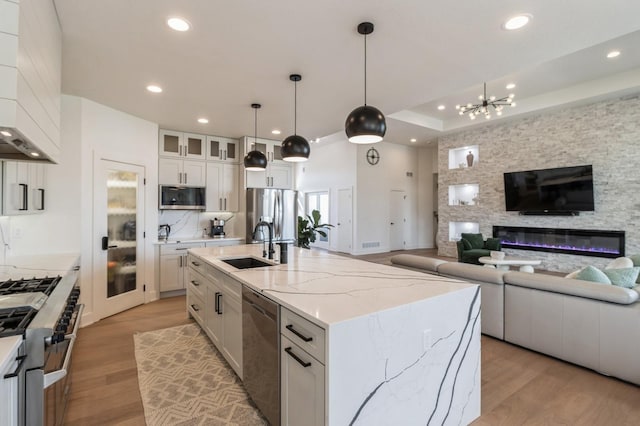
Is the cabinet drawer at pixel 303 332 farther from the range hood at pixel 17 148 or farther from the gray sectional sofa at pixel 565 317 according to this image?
the gray sectional sofa at pixel 565 317

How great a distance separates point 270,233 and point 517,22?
2682 millimetres

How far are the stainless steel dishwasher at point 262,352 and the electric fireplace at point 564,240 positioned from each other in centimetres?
692

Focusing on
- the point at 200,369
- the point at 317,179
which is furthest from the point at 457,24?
the point at 317,179

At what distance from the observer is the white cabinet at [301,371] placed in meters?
1.37

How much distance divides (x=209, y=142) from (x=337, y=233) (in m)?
4.93

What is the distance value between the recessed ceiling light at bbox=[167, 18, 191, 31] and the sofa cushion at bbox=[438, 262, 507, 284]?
350 centimetres

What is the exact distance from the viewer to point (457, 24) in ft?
7.64

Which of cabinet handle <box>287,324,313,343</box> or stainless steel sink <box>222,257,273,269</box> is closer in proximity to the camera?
cabinet handle <box>287,324,313,343</box>

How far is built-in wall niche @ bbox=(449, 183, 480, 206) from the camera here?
8.19 metres

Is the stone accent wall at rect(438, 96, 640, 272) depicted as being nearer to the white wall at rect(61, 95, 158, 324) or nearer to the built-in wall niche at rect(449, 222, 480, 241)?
the built-in wall niche at rect(449, 222, 480, 241)

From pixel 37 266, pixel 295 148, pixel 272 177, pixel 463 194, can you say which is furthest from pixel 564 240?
pixel 37 266

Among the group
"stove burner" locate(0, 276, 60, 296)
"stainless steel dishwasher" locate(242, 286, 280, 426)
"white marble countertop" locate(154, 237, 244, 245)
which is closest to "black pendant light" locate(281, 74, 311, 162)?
"stainless steel dishwasher" locate(242, 286, 280, 426)

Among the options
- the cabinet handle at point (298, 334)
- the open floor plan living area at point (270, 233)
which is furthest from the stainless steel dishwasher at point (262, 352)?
the cabinet handle at point (298, 334)

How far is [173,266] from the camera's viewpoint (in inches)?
193
